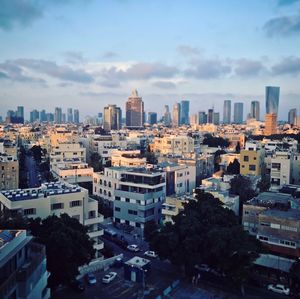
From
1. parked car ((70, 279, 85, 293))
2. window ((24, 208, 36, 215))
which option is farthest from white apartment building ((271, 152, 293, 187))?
window ((24, 208, 36, 215))

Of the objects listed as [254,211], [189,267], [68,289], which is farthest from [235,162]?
[68,289]

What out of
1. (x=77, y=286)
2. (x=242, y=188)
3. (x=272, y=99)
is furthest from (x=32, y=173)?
(x=272, y=99)

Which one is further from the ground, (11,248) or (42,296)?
(11,248)

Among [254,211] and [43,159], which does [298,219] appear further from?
[43,159]

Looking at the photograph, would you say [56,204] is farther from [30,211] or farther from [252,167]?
[252,167]

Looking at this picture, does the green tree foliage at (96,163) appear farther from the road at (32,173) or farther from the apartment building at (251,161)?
the apartment building at (251,161)

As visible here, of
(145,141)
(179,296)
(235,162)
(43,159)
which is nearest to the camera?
(179,296)

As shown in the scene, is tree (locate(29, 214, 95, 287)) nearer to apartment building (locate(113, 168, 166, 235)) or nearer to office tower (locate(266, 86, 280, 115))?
apartment building (locate(113, 168, 166, 235))
